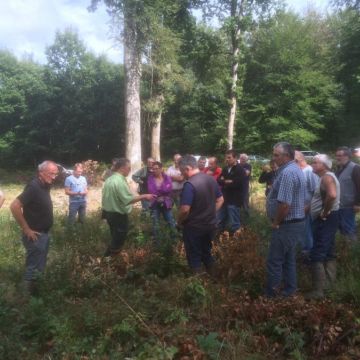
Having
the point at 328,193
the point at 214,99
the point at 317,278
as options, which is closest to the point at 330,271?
the point at 317,278

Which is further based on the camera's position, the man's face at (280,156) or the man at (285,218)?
the man's face at (280,156)

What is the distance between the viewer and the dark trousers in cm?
630

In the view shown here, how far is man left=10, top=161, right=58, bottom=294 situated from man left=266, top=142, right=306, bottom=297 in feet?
9.20

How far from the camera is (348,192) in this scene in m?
6.29

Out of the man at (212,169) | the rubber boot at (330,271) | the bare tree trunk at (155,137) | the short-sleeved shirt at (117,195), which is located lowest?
the rubber boot at (330,271)

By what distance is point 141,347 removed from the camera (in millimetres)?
3684

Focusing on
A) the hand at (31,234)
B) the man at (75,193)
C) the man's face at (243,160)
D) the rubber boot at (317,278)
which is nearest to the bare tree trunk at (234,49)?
the man's face at (243,160)

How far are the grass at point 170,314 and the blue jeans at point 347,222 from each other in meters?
0.49

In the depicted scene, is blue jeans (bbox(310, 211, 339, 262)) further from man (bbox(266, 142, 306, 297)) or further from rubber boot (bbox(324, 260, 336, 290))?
man (bbox(266, 142, 306, 297))

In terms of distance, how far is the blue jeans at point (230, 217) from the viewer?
7719 mm

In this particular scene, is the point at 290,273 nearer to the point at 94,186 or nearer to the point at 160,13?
the point at 160,13

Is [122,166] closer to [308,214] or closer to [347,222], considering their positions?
[308,214]

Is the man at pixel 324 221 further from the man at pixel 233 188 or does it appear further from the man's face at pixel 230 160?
the man's face at pixel 230 160

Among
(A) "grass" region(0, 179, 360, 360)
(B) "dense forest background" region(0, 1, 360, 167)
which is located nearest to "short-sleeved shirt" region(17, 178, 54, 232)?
(A) "grass" region(0, 179, 360, 360)
